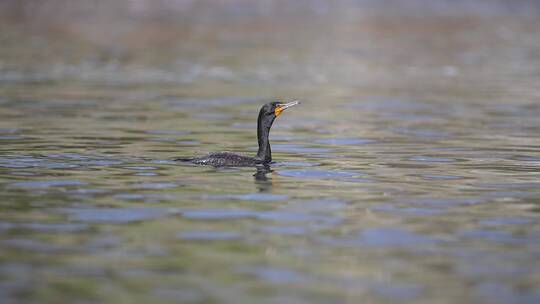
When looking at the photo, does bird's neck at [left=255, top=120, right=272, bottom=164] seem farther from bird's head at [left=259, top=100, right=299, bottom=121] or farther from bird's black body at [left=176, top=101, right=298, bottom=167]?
bird's head at [left=259, top=100, right=299, bottom=121]

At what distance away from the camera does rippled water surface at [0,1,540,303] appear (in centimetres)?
1090

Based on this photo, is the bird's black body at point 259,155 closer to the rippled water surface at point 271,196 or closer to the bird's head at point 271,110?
the bird's head at point 271,110

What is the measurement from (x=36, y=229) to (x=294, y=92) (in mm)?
23709

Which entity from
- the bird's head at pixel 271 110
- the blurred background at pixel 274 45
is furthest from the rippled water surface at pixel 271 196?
the blurred background at pixel 274 45

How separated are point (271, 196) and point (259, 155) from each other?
3.39 metres

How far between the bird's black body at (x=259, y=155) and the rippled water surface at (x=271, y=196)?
0.32 meters

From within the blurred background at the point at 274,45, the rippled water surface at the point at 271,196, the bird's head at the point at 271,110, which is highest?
the blurred background at the point at 274,45

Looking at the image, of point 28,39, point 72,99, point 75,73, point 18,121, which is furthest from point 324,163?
point 28,39

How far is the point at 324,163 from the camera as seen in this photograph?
19.5 m

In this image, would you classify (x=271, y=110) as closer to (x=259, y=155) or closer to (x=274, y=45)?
(x=259, y=155)

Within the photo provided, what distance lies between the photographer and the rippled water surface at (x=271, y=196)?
10898 mm

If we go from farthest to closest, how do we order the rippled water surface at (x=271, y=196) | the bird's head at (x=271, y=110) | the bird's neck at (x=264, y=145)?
the bird's head at (x=271, y=110) → the bird's neck at (x=264, y=145) → the rippled water surface at (x=271, y=196)

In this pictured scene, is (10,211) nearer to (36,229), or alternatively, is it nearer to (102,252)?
(36,229)

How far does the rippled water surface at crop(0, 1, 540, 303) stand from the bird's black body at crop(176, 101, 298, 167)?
32 cm
